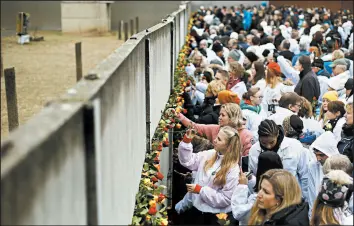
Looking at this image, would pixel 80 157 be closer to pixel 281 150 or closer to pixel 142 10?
pixel 281 150

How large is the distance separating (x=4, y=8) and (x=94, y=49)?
552 inches

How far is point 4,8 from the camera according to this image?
38.5 m

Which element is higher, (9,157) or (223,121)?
(9,157)

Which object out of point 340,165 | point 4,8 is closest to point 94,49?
point 4,8

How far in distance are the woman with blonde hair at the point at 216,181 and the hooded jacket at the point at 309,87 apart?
451 centimetres

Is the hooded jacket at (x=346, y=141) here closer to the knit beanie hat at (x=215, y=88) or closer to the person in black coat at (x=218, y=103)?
the person in black coat at (x=218, y=103)

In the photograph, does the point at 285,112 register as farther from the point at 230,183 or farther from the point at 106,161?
the point at 106,161

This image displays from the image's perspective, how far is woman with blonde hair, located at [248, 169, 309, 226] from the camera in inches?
162

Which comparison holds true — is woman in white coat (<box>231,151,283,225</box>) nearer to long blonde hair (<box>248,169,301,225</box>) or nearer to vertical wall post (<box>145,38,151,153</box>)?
long blonde hair (<box>248,169,301,225</box>)

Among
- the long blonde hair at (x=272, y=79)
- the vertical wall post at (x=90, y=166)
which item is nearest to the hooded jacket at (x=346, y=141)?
the long blonde hair at (x=272, y=79)

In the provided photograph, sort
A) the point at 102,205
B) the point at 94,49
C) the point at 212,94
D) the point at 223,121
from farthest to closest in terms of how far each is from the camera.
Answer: the point at 94,49, the point at 212,94, the point at 223,121, the point at 102,205

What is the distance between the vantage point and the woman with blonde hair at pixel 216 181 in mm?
5180

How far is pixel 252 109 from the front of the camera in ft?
24.3

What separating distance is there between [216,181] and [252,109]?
7.78ft
